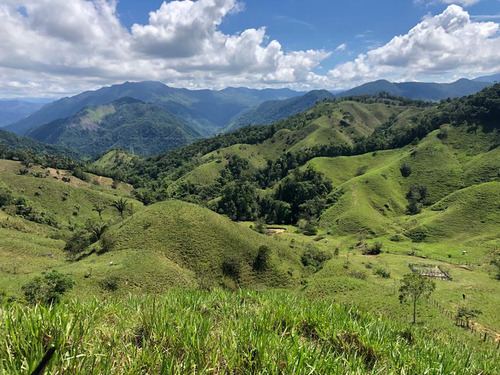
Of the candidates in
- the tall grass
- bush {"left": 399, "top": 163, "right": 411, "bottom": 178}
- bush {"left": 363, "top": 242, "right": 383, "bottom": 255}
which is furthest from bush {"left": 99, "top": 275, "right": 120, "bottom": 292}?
bush {"left": 399, "top": 163, "right": 411, "bottom": 178}

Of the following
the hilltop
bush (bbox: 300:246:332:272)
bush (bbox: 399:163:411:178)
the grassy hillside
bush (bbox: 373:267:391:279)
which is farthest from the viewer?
bush (bbox: 399:163:411:178)

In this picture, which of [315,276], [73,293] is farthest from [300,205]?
[73,293]

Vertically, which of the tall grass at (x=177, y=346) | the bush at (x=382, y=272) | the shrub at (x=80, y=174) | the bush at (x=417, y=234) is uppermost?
the tall grass at (x=177, y=346)

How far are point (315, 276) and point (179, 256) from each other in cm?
2990

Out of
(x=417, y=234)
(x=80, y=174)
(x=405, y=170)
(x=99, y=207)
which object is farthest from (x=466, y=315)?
(x=80, y=174)

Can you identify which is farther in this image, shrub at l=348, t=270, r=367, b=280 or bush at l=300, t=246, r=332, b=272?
bush at l=300, t=246, r=332, b=272

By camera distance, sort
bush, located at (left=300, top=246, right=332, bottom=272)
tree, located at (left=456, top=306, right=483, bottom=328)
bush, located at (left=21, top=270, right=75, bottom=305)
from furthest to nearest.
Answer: bush, located at (left=300, top=246, right=332, bottom=272) < tree, located at (left=456, top=306, right=483, bottom=328) < bush, located at (left=21, top=270, right=75, bottom=305)

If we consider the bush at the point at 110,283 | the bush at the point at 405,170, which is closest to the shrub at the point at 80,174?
the bush at the point at 110,283

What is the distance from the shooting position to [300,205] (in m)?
140

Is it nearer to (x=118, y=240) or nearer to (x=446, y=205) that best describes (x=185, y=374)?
(x=118, y=240)

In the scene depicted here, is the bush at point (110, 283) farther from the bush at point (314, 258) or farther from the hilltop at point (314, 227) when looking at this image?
the bush at point (314, 258)

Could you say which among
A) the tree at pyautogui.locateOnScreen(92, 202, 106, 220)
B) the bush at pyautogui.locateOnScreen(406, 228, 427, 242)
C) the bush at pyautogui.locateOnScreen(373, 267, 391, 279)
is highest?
the tree at pyautogui.locateOnScreen(92, 202, 106, 220)

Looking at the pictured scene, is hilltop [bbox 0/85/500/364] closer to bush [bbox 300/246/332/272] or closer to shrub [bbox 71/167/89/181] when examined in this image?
bush [bbox 300/246/332/272]

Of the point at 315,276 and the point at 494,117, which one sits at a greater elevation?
the point at 494,117
